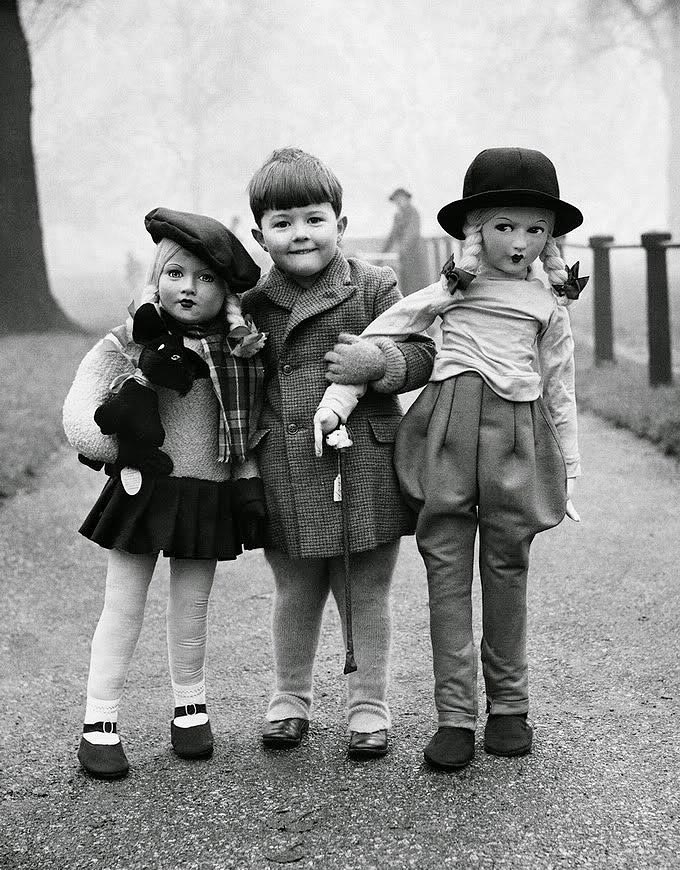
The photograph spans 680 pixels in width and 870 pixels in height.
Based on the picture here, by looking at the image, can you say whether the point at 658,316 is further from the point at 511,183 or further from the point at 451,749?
the point at 451,749

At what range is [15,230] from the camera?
48.8 ft

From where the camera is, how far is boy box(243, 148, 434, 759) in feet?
9.96

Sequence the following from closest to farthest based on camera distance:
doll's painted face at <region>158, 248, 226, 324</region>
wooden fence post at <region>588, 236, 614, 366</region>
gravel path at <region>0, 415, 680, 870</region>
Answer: gravel path at <region>0, 415, 680, 870</region> < doll's painted face at <region>158, 248, 226, 324</region> < wooden fence post at <region>588, 236, 614, 366</region>

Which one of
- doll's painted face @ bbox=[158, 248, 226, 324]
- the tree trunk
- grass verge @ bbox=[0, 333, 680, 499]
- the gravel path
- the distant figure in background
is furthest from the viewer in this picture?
the distant figure in background

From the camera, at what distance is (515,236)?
3.01m

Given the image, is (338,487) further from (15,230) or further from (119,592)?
(15,230)

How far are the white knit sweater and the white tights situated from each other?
0.83 ft

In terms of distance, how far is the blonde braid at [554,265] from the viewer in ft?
10.1

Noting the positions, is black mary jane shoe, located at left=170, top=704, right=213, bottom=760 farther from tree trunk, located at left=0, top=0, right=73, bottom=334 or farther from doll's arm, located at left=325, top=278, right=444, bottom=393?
tree trunk, located at left=0, top=0, right=73, bottom=334

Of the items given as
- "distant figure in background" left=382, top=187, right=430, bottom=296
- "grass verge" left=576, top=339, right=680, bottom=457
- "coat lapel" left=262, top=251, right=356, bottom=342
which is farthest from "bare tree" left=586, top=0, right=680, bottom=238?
"coat lapel" left=262, top=251, right=356, bottom=342

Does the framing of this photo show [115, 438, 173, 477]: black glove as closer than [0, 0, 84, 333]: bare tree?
Yes

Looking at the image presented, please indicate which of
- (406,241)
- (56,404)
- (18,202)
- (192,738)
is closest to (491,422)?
(192,738)

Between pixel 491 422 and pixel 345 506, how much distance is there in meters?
0.42

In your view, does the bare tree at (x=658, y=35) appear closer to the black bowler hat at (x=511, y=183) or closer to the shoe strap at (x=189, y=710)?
the black bowler hat at (x=511, y=183)
